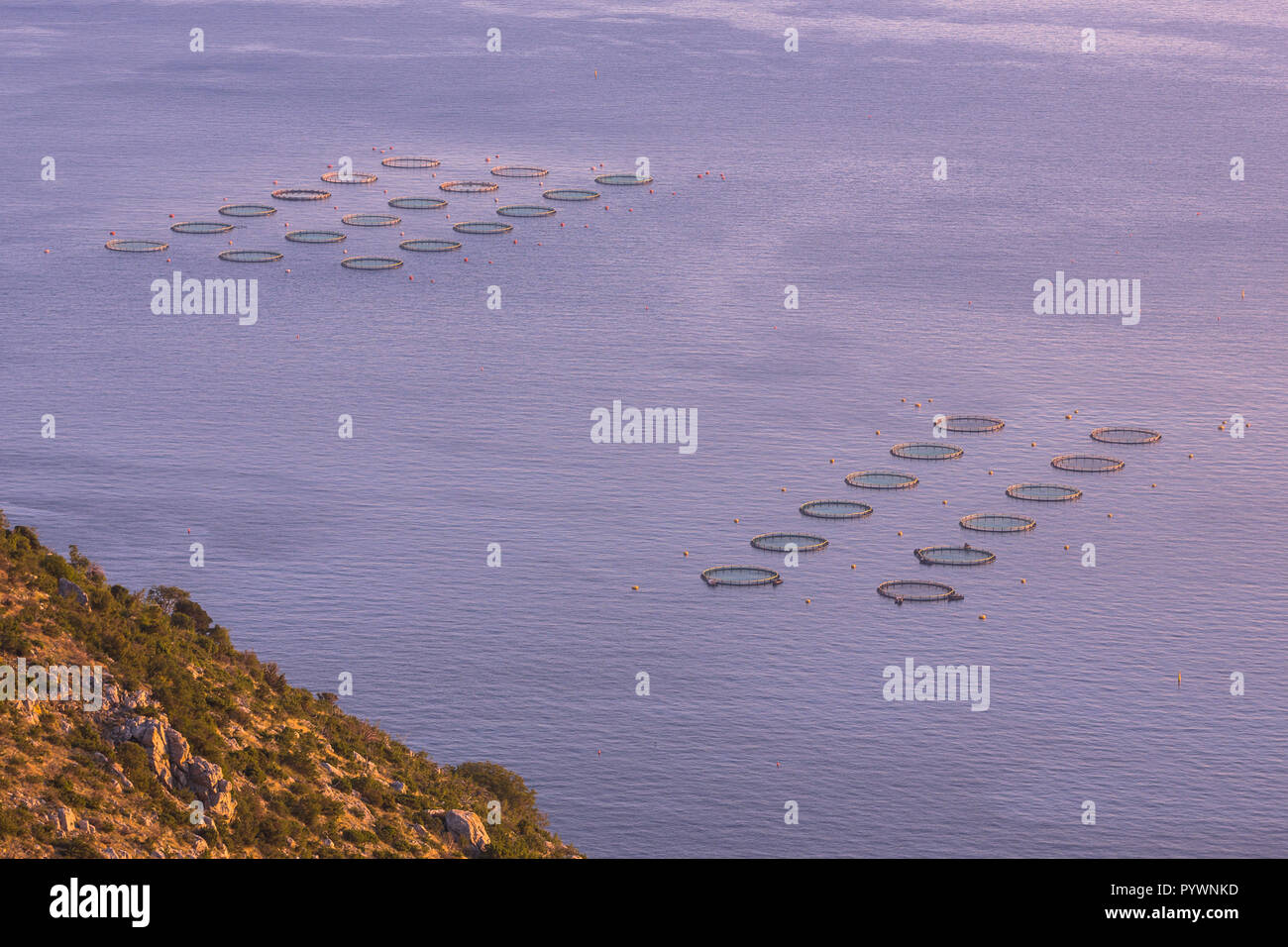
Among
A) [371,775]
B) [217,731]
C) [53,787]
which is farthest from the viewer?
[371,775]

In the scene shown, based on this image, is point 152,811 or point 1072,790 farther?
point 1072,790

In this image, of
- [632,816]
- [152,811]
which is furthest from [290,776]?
[632,816]

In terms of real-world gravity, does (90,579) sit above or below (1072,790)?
above
